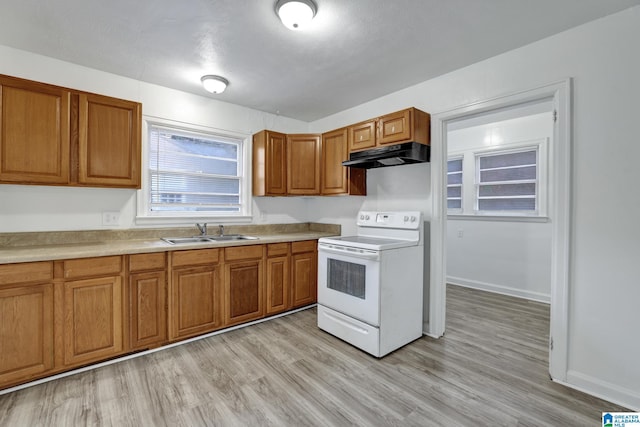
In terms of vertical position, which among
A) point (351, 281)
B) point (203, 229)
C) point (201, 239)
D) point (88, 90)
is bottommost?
point (351, 281)

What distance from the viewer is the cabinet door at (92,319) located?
212 cm

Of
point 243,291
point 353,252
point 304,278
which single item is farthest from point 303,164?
point 243,291

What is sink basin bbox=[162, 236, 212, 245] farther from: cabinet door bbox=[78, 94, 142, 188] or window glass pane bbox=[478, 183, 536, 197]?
window glass pane bbox=[478, 183, 536, 197]

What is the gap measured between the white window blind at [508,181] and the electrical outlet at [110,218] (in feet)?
15.7

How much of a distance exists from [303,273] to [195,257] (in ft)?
4.23

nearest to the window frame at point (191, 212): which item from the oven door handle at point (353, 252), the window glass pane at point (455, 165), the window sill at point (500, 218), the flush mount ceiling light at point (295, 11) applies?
the oven door handle at point (353, 252)

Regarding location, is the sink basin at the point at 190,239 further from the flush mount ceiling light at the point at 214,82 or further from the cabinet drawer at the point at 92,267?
the flush mount ceiling light at the point at 214,82

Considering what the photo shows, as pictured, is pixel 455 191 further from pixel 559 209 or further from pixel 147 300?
pixel 147 300

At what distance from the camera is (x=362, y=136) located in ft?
10.2

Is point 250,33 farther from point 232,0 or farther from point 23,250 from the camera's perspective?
point 23,250

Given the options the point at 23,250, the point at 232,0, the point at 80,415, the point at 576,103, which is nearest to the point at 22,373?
the point at 80,415

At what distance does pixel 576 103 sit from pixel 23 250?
4.13 meters

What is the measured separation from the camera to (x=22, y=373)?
6.45 feet

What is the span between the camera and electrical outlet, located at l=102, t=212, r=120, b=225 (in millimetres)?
2734
